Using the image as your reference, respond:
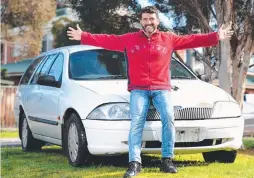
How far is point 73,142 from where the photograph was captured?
6.40m

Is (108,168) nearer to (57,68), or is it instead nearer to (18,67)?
(57,68)

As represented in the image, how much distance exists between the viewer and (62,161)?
714 cm

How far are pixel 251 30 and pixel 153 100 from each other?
3.85 m

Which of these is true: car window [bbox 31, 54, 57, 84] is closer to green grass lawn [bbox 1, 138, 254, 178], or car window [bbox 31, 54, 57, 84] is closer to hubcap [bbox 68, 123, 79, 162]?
green grass lawn [bbox 1, 138, 254, 178]

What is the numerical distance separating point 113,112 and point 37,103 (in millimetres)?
2277

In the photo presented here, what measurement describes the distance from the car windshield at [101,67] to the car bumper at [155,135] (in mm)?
1030

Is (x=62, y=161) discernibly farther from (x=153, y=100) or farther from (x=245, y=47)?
(x=245, y=47)

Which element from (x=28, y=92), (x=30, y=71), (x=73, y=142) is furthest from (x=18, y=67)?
(x=73, y=142)

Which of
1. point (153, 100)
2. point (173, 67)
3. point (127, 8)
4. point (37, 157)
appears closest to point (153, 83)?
point (153, 100)

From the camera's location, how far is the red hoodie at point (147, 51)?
18.5ft

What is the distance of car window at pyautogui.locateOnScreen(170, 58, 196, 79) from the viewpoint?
720 centimetres

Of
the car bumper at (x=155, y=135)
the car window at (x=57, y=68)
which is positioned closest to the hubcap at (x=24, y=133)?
the car window at (x=57, y=68)

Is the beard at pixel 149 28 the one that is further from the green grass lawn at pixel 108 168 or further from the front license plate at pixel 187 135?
the green grass lawn at pixel 108 168

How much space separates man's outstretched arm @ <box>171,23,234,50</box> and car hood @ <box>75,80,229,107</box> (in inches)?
22.3
